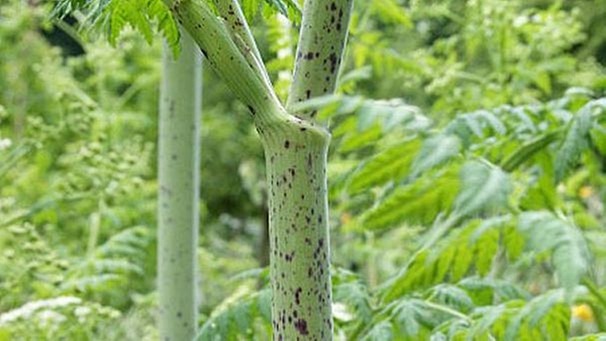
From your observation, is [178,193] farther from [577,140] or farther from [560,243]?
[560,243]

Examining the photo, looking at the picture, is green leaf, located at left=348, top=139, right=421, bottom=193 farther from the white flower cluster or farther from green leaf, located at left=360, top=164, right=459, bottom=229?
the white flower cluster

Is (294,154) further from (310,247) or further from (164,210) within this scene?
(164,210)

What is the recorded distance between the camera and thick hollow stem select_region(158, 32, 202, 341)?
3.30 ft

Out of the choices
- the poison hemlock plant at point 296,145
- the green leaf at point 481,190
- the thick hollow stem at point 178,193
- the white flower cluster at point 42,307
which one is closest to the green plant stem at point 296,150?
the poison hemlock plant at point 296,145

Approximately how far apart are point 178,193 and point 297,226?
0.41 m

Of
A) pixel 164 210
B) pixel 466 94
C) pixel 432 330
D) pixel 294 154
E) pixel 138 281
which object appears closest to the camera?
pixel 294 154

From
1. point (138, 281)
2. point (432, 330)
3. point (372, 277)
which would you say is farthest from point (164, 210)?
point (138, 281)

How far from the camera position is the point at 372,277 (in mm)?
2398

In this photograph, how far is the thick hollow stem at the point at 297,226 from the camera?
610mm

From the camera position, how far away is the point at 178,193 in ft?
3.30

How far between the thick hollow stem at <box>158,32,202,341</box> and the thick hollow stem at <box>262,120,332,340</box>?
1.32 ft

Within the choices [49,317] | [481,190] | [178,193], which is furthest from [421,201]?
[49,317]

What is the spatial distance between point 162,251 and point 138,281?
162cm

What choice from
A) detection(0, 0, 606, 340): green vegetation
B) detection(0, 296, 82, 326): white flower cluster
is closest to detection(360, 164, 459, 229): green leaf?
detection(0, 0, 606, 340): green vegetation
